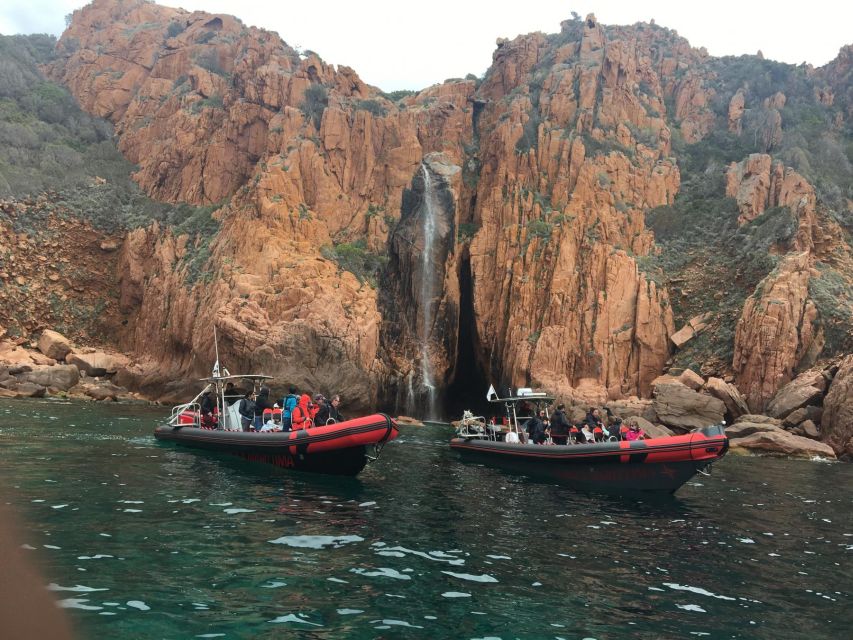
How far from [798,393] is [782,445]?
4681 mm

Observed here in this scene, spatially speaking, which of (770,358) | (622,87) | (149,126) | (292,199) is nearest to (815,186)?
(622,87)

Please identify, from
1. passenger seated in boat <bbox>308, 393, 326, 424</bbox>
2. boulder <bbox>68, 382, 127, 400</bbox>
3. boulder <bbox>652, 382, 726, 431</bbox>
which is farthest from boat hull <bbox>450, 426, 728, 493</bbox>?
boulder <bbox>68, 382, 127, 400</bbox>

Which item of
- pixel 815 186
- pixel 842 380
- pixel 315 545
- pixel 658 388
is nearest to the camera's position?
pixel 315 545

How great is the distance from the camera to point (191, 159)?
57531 mm

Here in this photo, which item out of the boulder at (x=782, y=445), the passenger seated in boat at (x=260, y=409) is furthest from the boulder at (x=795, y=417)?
the passenger seated in boat at (x=260, y=409)

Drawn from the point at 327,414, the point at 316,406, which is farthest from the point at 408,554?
the point at 316,406

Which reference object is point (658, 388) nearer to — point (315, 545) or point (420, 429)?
Answer: point (420, 429)

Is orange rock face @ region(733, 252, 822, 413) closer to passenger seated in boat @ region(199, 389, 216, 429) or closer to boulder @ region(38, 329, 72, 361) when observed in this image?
passenger seated in boat @ region(199, 389, 216, 429)

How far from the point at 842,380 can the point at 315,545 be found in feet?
95.2

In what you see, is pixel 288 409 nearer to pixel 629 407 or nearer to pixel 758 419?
pixel 629 407

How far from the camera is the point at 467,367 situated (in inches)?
2036

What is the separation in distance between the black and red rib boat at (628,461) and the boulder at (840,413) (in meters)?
15.1

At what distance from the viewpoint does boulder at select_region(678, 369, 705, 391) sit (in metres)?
36.3

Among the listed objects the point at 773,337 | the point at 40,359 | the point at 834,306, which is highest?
the point at 834,306
